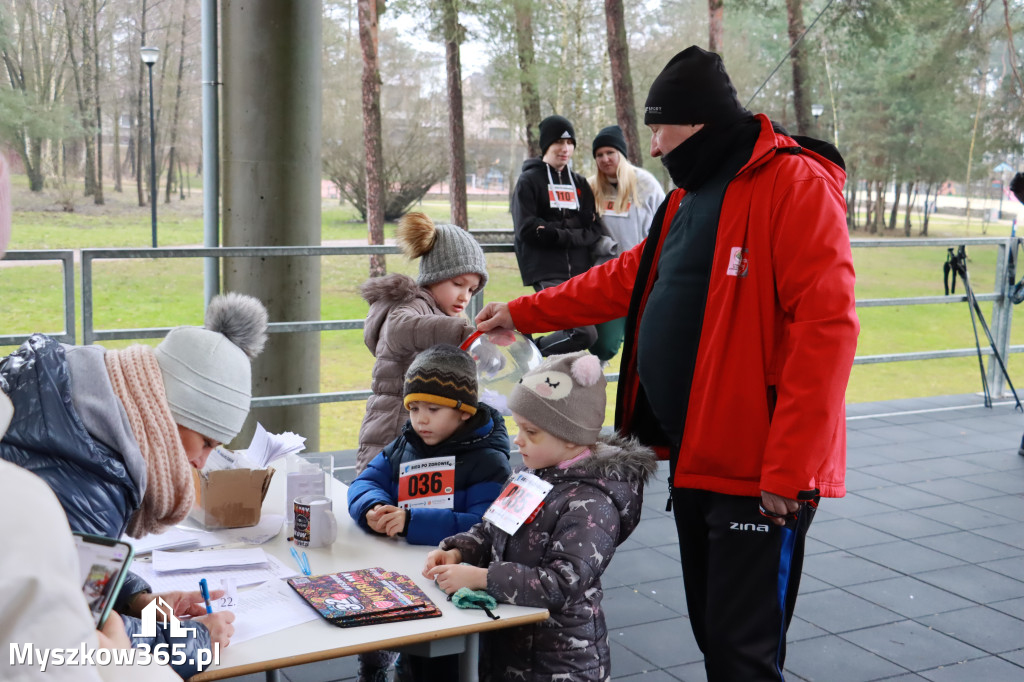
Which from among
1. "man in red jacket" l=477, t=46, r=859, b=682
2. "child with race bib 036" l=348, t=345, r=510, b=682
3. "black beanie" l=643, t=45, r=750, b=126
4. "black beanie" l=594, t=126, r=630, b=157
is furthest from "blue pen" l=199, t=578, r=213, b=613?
"black beanie" l=594, t=126, r=630, b=157

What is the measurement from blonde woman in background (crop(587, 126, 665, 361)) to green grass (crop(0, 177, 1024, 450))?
3663mm

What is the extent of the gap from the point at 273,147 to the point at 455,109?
6.50 metres

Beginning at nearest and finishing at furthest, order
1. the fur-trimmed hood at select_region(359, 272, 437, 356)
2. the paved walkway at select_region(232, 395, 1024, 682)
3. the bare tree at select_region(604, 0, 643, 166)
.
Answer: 1. the paved walkway at select_region(232, 395, 1024, 682)
2. the fur-trimmed hood at select_region(359, 272, 437, 356)
3. the bare tree at select_region(604, 0, 643, 166)

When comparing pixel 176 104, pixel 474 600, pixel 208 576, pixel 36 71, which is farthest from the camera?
pixel 176 104

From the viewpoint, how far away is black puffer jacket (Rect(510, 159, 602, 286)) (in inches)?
196

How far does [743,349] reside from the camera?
2.01 metres

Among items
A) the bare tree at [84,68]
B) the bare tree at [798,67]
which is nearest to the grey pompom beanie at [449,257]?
the bare tree at [84,68]

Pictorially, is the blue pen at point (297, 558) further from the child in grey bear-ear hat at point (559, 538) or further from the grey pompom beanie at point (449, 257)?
the grey pompom beanie at point (449, 257)

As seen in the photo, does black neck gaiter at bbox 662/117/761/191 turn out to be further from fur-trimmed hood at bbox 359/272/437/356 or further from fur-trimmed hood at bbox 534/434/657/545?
fur-trimmed hood at bbox 359/272/437/356

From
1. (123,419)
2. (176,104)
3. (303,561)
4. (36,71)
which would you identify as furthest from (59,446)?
(176,104)

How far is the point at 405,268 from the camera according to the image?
39.2ft

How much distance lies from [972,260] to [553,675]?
20.1 ft

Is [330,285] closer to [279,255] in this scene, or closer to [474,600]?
[279,255]

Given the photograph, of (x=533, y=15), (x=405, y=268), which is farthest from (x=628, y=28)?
(x=405, y=268)
